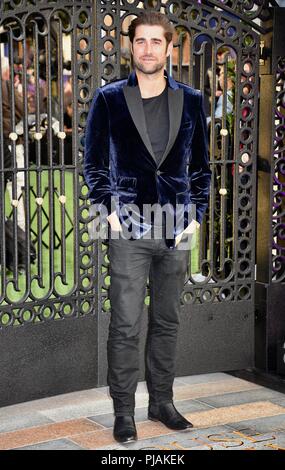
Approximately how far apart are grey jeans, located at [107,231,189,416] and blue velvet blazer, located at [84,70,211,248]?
0.40 feet

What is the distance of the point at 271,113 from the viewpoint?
5.73 m

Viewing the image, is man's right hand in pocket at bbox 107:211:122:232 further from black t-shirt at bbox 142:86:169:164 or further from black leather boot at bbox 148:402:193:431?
black leather boot at bbox 148:402:193:431

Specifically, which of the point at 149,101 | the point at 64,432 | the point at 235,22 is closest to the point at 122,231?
the point at 149,101

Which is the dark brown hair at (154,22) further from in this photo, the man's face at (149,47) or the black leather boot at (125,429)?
the black leather boot at (125,429)

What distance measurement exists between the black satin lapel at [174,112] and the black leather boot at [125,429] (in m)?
1.48

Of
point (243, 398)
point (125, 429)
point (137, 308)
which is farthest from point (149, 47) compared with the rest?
point (243, 398)

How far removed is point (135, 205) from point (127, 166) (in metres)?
0.22

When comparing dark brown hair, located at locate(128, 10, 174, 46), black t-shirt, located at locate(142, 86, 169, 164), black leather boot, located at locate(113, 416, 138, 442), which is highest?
dark brown hair, located at locate(128, 10, 174, 46)

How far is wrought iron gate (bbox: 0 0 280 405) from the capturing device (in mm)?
A: 5105

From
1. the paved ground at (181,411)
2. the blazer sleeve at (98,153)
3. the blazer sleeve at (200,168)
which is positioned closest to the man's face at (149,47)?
the blazer sleeve at (98,153)

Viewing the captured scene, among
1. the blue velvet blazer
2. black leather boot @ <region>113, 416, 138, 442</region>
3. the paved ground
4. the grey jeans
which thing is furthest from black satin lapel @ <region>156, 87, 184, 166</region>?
the paved ground

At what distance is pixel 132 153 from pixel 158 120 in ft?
0.82

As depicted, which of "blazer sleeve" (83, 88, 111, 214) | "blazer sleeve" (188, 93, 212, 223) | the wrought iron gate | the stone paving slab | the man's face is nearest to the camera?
the man's face
